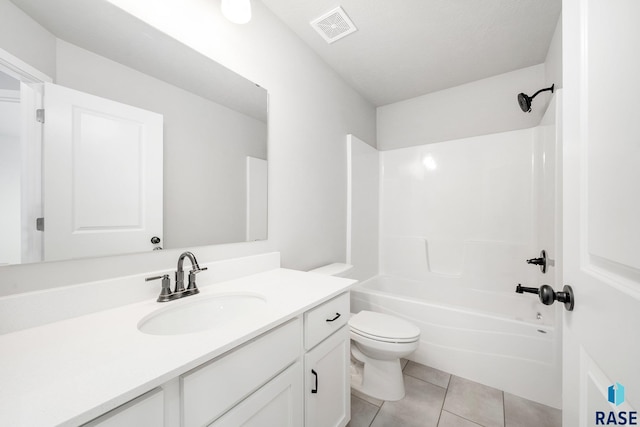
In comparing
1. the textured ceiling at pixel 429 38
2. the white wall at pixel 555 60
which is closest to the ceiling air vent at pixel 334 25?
the textured ceiling at pixel 429 38

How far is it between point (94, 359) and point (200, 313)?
45 centimetres

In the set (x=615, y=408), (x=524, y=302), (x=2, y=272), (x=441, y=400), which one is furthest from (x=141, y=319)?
(x=524, y=302)

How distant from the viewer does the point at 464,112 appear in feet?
8.05

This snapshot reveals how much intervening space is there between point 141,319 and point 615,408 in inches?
46.0

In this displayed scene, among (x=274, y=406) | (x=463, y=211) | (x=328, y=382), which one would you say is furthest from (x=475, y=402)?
(x=463, y=211)

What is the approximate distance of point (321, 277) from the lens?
126cm

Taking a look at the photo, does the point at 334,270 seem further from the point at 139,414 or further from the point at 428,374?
the point at 139,414

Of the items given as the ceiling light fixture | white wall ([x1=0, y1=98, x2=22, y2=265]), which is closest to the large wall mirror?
white wall ([x1=0, y1=98, x2=22, y2=265])

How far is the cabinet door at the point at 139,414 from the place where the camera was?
44 cm

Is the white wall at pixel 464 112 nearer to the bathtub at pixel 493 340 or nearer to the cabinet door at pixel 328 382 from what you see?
the bathtub at pixel 493 340

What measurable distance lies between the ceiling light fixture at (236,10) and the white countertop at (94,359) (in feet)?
4.41

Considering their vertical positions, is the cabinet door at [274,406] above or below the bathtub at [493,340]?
above

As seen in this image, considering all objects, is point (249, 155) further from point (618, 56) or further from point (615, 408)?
point (615, 408)

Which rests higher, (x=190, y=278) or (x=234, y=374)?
(x=190, y=278)
